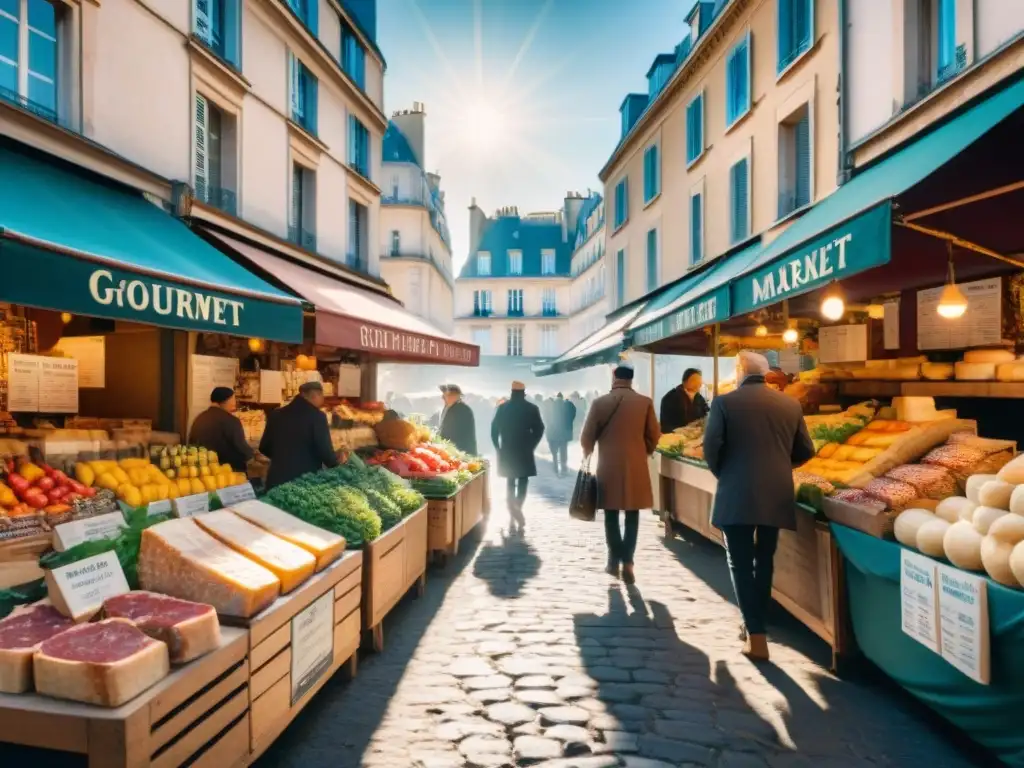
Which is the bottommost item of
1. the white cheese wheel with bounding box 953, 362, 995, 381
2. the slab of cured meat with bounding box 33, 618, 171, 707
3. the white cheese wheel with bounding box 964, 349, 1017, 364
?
the slab of cured meat with bounding box 33, 618, 171, 707

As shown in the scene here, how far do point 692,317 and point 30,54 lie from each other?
7478mm

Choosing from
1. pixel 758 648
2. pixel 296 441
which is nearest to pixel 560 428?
pixel 296 441

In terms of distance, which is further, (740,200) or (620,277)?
(620,277)

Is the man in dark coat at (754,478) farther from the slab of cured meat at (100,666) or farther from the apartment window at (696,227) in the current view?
the apartment window at (696,227)

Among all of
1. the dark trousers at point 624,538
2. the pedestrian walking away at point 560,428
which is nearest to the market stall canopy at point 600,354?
the pedestrian walking away at point 560,428

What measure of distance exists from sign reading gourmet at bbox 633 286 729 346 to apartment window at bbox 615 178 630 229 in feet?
42.3

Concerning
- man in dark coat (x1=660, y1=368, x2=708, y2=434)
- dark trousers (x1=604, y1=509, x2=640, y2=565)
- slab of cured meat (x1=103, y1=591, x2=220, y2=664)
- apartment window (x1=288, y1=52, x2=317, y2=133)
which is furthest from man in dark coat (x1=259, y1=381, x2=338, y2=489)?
apartment window (x1=288, y1=52, x2=317, y2=133)

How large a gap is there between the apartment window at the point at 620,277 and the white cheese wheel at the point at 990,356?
644 inches

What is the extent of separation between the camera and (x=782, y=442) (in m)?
4.89

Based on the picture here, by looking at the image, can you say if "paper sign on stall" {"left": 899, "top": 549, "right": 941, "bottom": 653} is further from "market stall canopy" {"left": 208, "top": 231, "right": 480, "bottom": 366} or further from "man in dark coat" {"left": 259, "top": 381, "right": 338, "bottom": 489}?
"market stall canopy" {"left": 208, "top": 231, "right": 480, "bottom": 366}

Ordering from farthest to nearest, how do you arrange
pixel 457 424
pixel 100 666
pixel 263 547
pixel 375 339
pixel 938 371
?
pixel 457 424 → pixel 375 339 → pixel 938 371 → pixel 263 547 → pixel 100 666

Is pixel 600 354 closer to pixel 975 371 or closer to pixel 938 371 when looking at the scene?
pixel 938 371

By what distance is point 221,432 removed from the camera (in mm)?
7250

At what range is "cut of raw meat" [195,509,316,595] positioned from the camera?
3.58m
